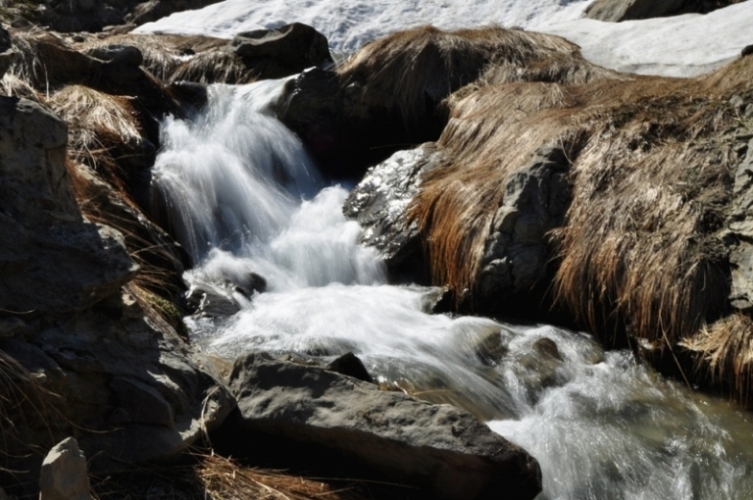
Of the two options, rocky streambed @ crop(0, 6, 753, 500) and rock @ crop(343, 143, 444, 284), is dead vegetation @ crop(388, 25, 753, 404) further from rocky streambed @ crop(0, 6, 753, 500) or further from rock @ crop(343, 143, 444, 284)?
rock @ crop(343, 143, 444, 284)

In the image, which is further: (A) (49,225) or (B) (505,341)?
(B) (505,341)

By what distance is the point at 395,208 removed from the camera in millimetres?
7660

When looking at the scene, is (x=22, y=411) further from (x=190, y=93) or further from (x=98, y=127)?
(x=190, y=93)

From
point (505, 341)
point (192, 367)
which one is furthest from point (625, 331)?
point (192, 367)

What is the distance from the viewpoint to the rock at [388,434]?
3.73 metres

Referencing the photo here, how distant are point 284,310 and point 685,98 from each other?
11.4ft

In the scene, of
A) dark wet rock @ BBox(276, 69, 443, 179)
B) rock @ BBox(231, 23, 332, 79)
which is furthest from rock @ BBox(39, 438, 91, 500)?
rock @ BBox(231, 23, 332, 79)

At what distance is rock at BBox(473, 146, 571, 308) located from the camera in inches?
256

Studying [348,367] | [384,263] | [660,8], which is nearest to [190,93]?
[384,263]

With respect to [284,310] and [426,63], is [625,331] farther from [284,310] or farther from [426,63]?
[426,63]

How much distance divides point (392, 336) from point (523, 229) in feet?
4.40

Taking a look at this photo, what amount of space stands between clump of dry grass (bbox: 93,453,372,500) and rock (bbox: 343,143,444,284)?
338cm

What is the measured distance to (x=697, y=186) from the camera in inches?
246

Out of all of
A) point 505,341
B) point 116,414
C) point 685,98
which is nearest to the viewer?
point 116,414
